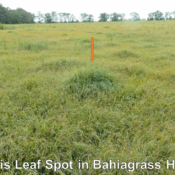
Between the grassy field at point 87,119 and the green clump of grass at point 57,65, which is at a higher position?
the green clump of grass at point 57,65

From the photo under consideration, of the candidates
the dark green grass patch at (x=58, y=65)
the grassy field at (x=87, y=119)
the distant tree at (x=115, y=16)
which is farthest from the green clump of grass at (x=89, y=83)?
the distant tree at (x=115, y=16)

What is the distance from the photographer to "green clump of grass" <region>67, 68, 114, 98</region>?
2.45 metres

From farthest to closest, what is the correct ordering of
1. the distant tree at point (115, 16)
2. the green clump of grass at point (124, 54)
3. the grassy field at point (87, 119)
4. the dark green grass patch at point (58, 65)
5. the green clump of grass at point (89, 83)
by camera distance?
the distant tree at point (115, 16), the green clump of grass at point (124, 54), the dark green grass patch at point (58, 65), the green clump of grass at point (89, 83), the grassy field at point (87, 119)

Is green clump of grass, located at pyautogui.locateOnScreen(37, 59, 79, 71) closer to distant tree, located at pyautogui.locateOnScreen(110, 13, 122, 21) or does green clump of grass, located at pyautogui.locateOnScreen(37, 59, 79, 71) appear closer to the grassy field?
the grassy field

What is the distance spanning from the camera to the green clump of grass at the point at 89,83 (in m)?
2.45

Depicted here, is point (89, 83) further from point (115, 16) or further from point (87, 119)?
point (115, 16)

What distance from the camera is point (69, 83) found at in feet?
8.51

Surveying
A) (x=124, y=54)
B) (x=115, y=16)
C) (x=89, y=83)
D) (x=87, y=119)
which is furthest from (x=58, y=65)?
(x=115, y=16)

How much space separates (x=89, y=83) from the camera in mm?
2557

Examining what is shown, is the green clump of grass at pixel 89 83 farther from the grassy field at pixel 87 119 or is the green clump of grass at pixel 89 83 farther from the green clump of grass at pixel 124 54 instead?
the green clump of grass at pixel 124 54

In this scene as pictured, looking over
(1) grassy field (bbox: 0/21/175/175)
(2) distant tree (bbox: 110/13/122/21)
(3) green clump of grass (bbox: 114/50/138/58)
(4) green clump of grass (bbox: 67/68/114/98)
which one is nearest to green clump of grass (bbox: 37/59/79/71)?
(1) grassy field (bbox: 0/21/175/175)

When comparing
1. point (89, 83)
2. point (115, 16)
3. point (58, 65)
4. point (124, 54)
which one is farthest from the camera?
point (115, 16)

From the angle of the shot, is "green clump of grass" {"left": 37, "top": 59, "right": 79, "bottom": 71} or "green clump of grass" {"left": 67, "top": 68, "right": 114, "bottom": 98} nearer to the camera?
"green clump of grass" {"left": 67, "top": 68, "right": 114, "bottom": 98}

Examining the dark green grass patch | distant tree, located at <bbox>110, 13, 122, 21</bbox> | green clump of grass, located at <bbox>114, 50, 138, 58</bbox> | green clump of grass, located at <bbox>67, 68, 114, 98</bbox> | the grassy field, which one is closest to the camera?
the grassy field
